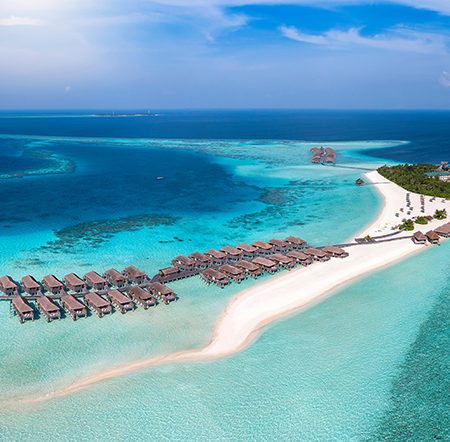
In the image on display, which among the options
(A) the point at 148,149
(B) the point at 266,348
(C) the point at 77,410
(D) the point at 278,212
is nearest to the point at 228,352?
(B) the point at 266,348

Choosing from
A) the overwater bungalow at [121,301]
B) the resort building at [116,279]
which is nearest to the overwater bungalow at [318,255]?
the resort building at [116,279]

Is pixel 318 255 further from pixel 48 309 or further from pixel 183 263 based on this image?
pixel 48 309

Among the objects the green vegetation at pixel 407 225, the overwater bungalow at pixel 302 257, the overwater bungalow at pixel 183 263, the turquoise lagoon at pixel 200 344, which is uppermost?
the green vegetation at pixel 407 225

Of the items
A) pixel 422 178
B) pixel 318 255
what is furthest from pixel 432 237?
pixel 422 178

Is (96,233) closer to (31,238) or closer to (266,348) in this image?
(31,238)

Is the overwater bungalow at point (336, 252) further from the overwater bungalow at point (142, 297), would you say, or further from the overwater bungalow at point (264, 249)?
the overwater bungalow at point (142, 297)
